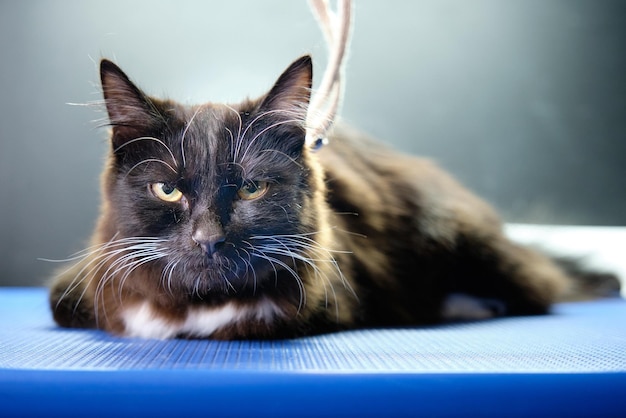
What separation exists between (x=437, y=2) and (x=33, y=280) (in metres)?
1.83

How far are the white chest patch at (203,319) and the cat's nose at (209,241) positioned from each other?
167mm

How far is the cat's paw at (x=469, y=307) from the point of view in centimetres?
142

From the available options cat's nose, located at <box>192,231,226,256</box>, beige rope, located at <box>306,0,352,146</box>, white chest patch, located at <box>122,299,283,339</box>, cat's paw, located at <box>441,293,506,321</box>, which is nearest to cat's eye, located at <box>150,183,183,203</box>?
cat's nose, located at <box>192,231,226,256</box>

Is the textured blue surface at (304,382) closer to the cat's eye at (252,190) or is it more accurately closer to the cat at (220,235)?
the cat at (220,235)

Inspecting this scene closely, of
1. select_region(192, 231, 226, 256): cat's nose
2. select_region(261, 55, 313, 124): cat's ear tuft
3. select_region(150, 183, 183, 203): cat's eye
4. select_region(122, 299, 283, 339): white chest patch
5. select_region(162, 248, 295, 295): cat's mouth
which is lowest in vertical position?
select_region(122, 299, 283, 339): white chest patch

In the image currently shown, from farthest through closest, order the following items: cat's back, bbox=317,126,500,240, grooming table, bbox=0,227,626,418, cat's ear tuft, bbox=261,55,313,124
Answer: cat's back, bbox=317,126,500,240
cat's ear tuft, bbox=261,55,313,124
grooming table, bbox=0,227,626,418

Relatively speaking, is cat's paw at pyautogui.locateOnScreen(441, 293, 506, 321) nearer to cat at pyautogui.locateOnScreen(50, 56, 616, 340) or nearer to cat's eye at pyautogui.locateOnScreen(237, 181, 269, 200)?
cat at pyautogui.locateOnScreen(50, 56, 616, 340)

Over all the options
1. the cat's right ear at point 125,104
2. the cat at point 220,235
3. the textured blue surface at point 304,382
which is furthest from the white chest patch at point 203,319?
the cat's right ear at point 125,104

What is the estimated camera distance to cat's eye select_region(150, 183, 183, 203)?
3.21 ft

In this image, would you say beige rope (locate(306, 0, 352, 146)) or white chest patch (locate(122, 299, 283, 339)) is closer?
white chest patch (locate(122, 299, 283, 339))

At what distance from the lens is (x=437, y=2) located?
198cm

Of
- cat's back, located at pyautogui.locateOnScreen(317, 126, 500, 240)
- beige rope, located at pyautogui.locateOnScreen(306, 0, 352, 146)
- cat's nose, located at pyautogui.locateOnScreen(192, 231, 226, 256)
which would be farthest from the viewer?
cat's back, located at pyautogui.locateOnScreen(317, 126, 500, 240)

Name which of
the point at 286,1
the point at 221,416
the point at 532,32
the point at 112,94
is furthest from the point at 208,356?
the point at 532,32

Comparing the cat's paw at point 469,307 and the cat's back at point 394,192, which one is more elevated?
the cat's back at point 394,192
